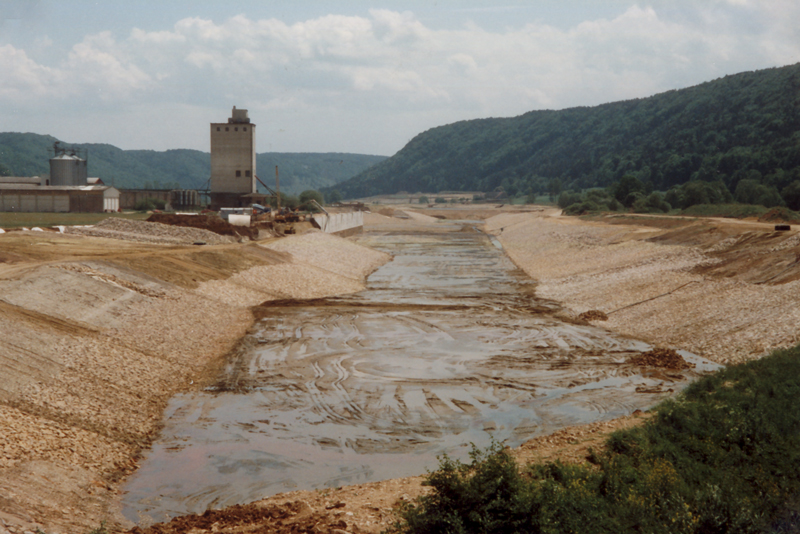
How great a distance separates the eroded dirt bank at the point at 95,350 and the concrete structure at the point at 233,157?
55.5 m

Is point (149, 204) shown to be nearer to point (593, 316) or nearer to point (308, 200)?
point (308, 200)

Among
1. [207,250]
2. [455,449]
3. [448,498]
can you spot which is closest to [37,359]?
[455,449]

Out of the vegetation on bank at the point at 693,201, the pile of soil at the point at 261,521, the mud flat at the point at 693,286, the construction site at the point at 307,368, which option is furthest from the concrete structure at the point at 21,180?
the pile of soil at the point at 261,521

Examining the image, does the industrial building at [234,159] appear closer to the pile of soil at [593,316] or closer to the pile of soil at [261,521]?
the pile of soil at [593,316]

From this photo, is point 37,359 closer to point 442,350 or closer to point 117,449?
point 117,449

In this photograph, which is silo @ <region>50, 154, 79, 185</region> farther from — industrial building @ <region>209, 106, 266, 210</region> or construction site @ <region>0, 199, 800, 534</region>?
construction site @ <region>0, 199, 800, 534</region>

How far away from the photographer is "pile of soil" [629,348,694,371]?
65.3 feet

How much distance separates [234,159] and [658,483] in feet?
294

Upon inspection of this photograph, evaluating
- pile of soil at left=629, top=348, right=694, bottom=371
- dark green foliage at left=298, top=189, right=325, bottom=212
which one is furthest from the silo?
pile of soil at left=629, top=348, right=694, bottom=371

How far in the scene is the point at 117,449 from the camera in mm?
13367

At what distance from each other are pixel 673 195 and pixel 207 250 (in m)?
88.0

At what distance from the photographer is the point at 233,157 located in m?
93.4

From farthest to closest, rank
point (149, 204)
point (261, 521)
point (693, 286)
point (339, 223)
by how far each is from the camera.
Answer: point (149, 204), point (339, 223), point (693, 286), point (261, 521)

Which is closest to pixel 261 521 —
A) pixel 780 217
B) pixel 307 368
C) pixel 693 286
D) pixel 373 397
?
pixel 373 397
